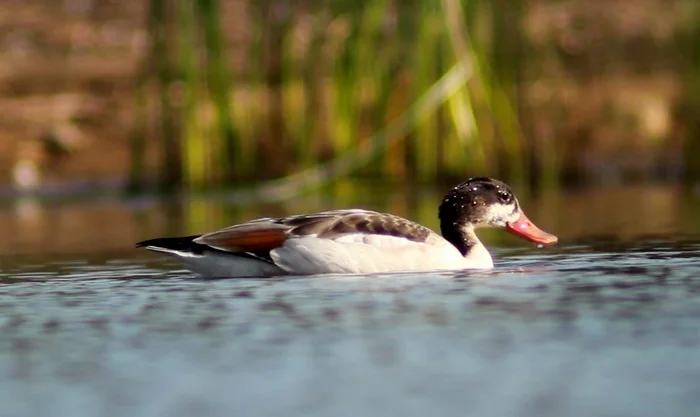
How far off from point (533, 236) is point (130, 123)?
1141 cm

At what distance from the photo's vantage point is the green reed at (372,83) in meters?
15.1

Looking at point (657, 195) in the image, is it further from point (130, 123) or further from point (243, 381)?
point (243, 381)

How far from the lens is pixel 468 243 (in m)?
10.4

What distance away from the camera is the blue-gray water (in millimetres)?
6141

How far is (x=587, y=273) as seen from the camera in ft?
31.3

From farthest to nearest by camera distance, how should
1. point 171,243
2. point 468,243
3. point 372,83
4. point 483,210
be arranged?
point 372,83
point 483,210
point 468,243
point 171,243

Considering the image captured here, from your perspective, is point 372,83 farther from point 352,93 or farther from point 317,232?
point 317,232

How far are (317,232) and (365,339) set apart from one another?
→ 2.55 meters

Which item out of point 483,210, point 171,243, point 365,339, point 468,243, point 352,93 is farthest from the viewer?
point 352,93

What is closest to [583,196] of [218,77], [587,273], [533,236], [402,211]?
[402,211]

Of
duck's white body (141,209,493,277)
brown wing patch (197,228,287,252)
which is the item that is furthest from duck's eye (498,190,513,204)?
brown wing patch (197,228,287,252)

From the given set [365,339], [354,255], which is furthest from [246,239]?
[365,339]

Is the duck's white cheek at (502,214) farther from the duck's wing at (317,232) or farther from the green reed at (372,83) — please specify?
the green reed at (372,83)

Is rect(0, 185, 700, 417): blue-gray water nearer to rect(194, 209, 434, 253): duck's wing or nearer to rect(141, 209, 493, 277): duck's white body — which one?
rect(141, 209, 493, 277): duck's white body
